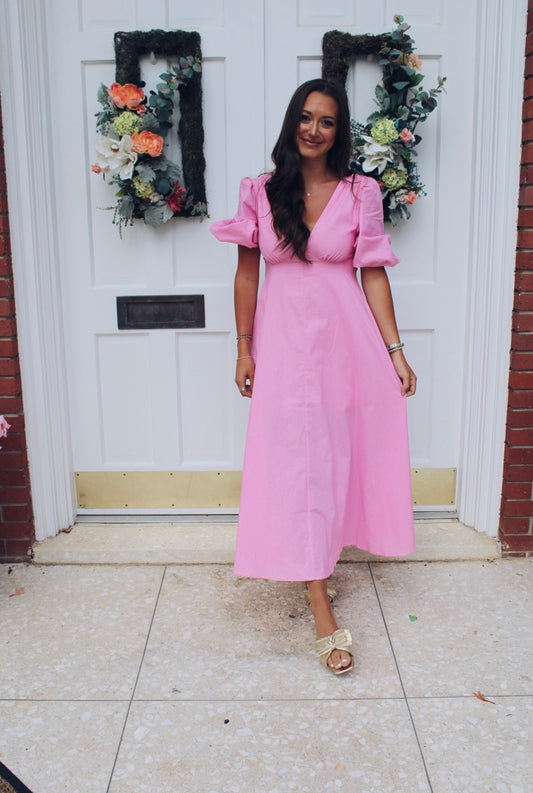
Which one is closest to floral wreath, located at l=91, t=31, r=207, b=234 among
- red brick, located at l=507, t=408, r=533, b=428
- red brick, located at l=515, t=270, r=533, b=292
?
red brick, located at l=515, t=270, r=533, b=292

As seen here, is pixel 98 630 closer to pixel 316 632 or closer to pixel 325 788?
pixel 316 632

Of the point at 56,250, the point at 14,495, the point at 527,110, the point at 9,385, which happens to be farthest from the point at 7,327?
the point at 527,110

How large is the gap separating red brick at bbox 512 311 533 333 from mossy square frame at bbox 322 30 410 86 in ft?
3.40

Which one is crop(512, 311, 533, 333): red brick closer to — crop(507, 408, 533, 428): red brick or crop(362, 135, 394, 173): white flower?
crop(507, 408, 533, 428): red brick

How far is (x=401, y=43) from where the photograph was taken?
98.7 inches

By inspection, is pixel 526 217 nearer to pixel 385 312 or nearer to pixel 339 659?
pixel 385 312

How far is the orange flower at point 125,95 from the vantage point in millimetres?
2484

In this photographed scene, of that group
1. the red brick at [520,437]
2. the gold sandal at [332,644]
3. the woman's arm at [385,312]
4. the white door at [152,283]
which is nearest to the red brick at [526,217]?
the woman's arm at [385,312]

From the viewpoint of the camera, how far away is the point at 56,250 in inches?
108

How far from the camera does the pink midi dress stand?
85.1 inches

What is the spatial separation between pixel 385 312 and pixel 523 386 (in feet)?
2.28

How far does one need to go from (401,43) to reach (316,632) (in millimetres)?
2016

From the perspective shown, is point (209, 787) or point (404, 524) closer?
point (209, 787)

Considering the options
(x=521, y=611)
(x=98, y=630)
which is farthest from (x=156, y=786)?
(x=521, y=611)
